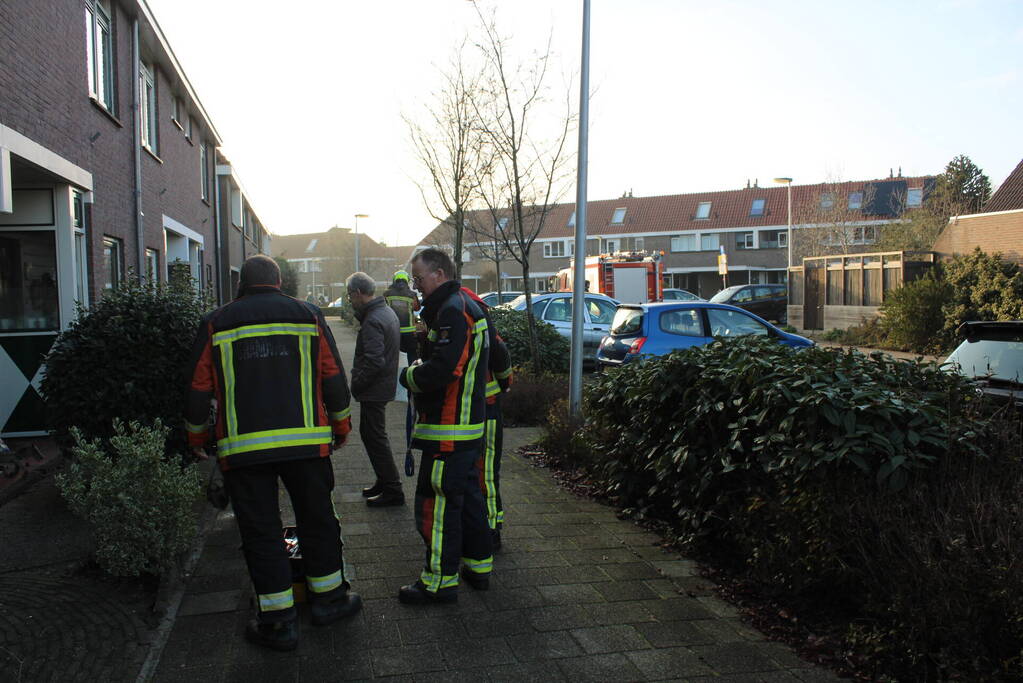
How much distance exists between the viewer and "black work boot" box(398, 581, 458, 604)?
13.6ft

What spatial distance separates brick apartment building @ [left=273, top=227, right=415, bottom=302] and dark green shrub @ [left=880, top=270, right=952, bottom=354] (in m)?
27.7

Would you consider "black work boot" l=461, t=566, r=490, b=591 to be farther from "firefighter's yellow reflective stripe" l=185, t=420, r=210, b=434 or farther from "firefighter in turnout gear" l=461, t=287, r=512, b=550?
"firefighter's yellow reflective stripe" l=185, t=420, r=210, b=434

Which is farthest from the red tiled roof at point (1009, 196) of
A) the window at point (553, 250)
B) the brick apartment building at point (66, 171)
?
the window at point (553, 250)

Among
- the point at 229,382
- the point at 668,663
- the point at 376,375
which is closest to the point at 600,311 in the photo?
the point at 376,375

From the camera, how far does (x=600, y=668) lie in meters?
3.52

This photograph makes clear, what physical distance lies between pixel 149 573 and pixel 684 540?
10.1ft

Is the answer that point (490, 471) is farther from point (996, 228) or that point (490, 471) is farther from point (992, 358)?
point (996, 228)

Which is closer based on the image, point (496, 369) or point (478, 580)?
point (478, 580)

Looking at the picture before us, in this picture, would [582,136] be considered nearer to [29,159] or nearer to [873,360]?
[873,360]

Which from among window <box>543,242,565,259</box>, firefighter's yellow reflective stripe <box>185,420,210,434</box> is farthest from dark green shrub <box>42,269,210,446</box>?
window <box>543,242,565,259</box>

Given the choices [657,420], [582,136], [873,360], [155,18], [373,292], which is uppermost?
[155,18]

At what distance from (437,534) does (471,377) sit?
816 millimetres

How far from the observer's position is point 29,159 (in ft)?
24.1

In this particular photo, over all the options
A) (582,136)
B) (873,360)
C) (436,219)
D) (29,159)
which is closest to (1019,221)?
(436,219)
